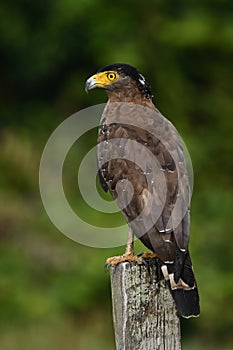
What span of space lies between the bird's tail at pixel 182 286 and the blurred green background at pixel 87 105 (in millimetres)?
4314

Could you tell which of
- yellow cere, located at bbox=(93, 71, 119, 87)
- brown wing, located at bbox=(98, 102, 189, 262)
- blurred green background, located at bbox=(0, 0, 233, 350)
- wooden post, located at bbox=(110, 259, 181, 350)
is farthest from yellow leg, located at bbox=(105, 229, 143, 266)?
blurred green background, located at bbox=(0, 0, 233, 350)

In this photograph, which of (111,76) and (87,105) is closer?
(111,76)

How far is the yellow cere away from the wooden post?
177 centimetres

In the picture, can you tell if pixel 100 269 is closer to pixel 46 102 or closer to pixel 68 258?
pixel 68 258

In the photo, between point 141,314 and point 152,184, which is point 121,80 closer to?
point 152,184

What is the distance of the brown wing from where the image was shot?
3762 millimetres

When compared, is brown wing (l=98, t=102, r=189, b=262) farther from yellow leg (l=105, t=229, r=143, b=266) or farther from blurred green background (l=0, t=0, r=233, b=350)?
blurred green background (l=0, t=0, r=233, b=350)

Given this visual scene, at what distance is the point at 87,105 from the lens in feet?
36.9

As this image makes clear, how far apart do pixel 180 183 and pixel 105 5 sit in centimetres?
800

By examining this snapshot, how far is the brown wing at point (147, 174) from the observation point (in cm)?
376

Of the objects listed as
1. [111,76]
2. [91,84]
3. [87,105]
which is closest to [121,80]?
[111,76]

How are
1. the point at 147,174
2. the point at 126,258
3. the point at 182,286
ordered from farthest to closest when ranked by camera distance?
1. the point at 147,174
2. the point at 126,258
3. the point at 182,286

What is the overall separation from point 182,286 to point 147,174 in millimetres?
785

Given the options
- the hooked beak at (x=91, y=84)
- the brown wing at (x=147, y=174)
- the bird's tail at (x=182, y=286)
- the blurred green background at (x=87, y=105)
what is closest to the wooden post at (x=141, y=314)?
the bird's tail at (x=182, y=286)
